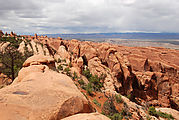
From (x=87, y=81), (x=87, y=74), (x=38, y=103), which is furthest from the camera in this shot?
(x=87, y=74)

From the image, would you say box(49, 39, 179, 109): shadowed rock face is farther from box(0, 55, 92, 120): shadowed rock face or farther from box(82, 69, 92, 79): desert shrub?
box(0, 55, 92, 120): shadowed rock face

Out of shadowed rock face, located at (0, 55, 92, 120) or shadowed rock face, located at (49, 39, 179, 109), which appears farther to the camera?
shadowed rock face, located at (49, 39, 179, 109)

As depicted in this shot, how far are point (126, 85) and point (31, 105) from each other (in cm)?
2145

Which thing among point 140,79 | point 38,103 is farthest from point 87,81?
point 38,103

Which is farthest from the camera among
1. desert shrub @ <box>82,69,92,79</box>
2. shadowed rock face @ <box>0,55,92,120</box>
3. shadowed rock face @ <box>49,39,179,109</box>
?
desert shrub @ <box>82,69,92,79</box>

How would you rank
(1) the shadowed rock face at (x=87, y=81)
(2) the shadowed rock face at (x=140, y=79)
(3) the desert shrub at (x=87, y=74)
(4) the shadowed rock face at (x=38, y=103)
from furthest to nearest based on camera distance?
(3) the desert shrub at (x=87, y=74), (2) the shadowed rock face at (x=140, y=79), (1) the shadowed rock face at (x=87, y=81), (4) the shadowed rock face at (x=38, y=103)

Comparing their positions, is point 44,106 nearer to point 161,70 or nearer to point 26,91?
point 26,91

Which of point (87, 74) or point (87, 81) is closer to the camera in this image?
point (87, 81)

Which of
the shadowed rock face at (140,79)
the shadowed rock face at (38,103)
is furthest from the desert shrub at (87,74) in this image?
the shadowed rock face at (38,103)

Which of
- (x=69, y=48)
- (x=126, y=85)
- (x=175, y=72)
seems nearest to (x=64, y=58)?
(x=69, y=48)

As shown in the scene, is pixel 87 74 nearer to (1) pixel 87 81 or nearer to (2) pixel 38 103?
(1) pixel 87 81

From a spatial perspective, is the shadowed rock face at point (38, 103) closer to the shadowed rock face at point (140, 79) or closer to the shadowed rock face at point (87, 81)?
the shadowed rock face at point (87, 81)

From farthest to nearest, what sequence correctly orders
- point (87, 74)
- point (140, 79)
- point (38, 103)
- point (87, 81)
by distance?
point (87, 74)
point (87, 81)
point (140, 79)
point (38, 103)

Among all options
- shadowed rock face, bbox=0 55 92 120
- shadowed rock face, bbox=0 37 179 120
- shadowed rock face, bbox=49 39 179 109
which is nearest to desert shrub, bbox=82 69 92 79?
shadowed rock face, bbox=0 37 179 120
